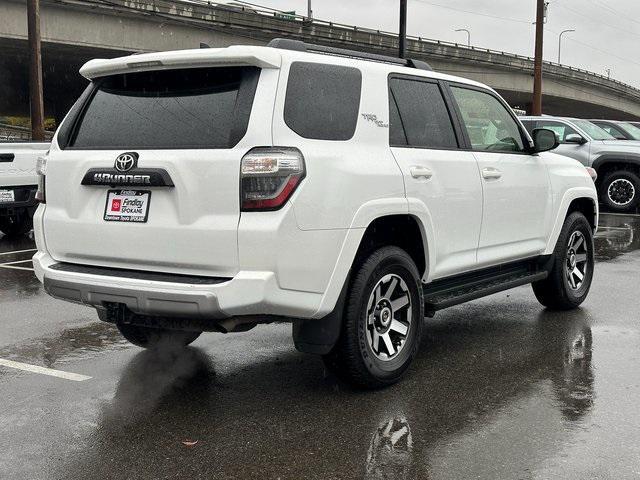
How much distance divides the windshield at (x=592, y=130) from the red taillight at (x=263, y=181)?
45.1 feet

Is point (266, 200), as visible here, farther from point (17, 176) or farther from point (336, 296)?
point (17, 176)

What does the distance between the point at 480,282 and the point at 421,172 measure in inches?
47.9

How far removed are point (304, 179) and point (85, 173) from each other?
129 cm

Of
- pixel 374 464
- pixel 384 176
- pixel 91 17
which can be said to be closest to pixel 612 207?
pixel 384 176

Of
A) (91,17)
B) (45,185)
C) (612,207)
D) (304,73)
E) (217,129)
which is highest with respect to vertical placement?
(91,17)

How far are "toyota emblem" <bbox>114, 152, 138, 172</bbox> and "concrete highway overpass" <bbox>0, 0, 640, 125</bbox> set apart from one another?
99.5 ft

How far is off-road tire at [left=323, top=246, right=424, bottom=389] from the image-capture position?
452cm

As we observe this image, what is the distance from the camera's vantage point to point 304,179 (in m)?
4.20

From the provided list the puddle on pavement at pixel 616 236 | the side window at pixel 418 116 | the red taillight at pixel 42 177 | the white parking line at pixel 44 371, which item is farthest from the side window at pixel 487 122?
the puddle on pavement at pixel 616 236

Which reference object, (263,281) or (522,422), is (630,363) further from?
(263,281)

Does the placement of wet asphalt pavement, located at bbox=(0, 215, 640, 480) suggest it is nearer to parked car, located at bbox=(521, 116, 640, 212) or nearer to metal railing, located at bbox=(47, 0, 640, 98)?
parked car, located at bbox=(521, 116, 640, 212)

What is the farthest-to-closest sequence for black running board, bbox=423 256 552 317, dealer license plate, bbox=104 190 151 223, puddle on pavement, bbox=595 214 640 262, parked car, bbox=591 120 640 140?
parked car, bbox=591 120 640 140
puddle on pavement, bbox=595 214 640 262
black running board, bbox=423 256 552 317
dealer license plate, bbox=104 190 151 223

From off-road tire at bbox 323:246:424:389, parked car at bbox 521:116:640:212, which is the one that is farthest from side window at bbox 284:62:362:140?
parked car at bbox 521:116:640:212

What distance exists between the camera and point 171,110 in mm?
4445
